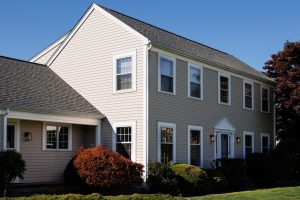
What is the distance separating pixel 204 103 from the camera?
22.2 m

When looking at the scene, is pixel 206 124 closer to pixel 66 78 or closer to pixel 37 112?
pixel 66 78

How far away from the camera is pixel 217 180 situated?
20.0 meters

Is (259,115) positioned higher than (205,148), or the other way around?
(259,115)

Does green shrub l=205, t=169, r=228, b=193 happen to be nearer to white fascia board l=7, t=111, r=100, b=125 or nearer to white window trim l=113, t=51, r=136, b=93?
white window trim l=113, t=51, r=136, b=93

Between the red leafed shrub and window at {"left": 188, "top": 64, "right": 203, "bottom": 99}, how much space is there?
18.2 feet

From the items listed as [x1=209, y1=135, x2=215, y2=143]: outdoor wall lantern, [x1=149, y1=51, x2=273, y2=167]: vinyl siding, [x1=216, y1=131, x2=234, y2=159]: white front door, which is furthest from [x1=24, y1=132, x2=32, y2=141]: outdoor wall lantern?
[x1=216, y1=131, x2=234, y2=159]: white front door

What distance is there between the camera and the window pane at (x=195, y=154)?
21161 mm

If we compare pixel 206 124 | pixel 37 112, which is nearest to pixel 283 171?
pixel 206 124

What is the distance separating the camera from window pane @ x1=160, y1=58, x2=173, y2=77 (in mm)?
19575

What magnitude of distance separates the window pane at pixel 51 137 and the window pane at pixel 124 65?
3.61 m

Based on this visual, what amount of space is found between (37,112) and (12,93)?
1.30m

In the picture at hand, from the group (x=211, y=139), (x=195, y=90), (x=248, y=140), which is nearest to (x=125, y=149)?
(x=195, y=90)

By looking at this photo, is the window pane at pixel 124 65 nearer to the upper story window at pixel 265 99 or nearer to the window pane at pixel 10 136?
the window pane at pixel 10 136

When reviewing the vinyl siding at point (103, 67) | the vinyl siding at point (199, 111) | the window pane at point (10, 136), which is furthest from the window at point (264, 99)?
the window pane at point (10, 136)
